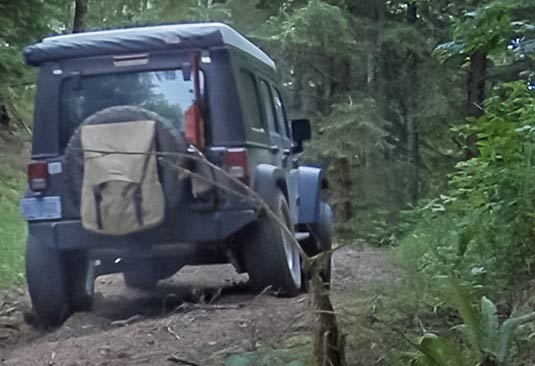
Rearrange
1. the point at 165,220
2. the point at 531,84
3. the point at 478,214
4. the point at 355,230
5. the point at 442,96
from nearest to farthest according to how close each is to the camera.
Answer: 1. the point at 478,214
2. the point at 165,220
3. the point at 531,84
4. the point at 355,230
5. the point at 442,96

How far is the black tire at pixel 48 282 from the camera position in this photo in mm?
7094

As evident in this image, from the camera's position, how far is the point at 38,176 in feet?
22.7

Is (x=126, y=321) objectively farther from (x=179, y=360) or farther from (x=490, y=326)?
(x=490, y=326)

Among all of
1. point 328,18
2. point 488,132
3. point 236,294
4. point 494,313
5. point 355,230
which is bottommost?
point 355,230

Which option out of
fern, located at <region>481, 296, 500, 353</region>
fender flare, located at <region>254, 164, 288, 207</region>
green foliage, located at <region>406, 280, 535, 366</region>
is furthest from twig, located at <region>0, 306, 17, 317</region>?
fern, located at <region>481, 296, 500, 353</region>

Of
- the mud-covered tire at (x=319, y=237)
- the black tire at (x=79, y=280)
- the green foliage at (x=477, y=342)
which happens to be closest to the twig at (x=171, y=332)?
the black tire at (x=79, y=280)

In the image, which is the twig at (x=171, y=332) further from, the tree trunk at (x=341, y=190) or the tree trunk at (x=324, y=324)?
the tree trunk at (x=341, y=190)

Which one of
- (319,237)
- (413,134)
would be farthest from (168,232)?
(413,134)

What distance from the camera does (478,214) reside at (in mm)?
5938

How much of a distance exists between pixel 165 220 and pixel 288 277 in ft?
3.63

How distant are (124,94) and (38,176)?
85cm

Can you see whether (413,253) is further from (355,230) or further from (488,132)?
(355,230)

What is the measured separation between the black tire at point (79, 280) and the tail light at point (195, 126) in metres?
1.20

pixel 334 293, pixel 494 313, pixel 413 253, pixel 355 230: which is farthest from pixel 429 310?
pixel 355 230
